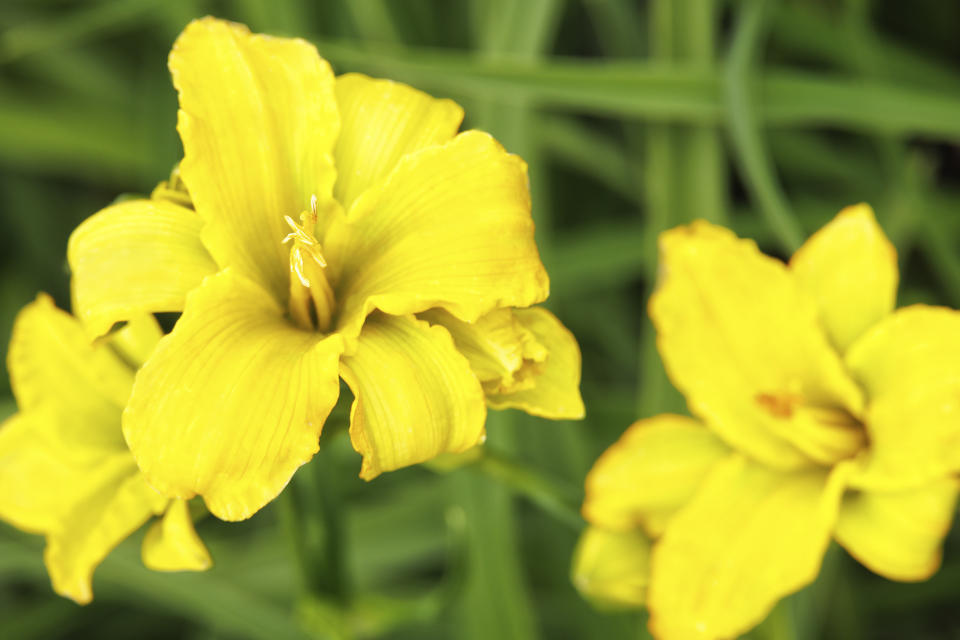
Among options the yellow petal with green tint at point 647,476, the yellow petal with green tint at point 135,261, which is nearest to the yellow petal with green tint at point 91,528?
the yellow petal with green tint at point 135,261

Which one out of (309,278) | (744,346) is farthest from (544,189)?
(309,278)

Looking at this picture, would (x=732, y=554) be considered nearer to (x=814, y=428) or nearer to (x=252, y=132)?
(x=814, y=428)

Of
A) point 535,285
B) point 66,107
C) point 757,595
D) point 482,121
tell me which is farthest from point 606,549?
point 66,107

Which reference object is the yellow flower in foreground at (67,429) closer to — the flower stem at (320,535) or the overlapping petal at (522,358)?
the flower stem at (320,535)

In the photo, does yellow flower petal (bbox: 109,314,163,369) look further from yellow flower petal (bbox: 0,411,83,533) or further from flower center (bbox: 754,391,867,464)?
flower center (bbox: 754,391,867,464)

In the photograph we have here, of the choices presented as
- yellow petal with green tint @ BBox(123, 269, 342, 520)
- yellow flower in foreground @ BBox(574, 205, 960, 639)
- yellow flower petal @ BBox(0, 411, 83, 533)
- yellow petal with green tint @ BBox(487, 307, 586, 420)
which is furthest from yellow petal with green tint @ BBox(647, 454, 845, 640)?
yellow flower petal @ BBox(0, 411, 83, 533)

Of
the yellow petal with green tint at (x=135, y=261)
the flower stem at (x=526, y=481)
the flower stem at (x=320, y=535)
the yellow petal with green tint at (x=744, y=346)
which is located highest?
the yellow petal with green tint at (x=135, y=261)
